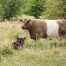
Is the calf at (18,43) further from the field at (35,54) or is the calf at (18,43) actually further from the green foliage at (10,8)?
the green foliage at (10,8)

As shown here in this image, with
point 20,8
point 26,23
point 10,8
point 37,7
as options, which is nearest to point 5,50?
point 26,23

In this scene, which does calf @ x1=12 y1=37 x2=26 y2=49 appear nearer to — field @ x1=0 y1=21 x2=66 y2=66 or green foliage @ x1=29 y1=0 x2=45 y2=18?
field @ x1=0 y1=21 x2=66 y2=66

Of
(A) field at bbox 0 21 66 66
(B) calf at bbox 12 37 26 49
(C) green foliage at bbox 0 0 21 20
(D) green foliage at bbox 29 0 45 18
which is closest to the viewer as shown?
(A) field at bbox 0 21 66 66

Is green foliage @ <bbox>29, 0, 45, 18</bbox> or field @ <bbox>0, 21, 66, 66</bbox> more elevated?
field @ <bbox>0, 21, 66, 66</bbox>

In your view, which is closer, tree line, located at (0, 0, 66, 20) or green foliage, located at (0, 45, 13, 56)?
green foliage, located at (0, 45, 13, 56)

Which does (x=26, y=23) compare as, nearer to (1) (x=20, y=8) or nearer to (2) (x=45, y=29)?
(2) (x=45, y=29)

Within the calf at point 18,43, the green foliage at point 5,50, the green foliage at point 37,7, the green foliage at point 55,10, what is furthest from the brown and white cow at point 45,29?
the green foliage at point 37,7

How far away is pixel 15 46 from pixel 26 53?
1.08 metres

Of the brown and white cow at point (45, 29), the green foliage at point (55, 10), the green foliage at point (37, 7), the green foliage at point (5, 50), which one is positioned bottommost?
the green foliage at point (37, 7)

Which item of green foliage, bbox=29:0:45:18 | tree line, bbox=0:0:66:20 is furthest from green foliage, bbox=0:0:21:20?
green foliage, bbox=29:0:45:18

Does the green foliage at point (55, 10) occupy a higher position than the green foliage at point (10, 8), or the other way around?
the green foliage at point (55, 10)

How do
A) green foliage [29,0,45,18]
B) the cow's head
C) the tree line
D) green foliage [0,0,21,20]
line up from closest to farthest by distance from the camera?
the cow's head < the tree line < green foliage [0,0,21,20] < green foliage [29,0,45,18]

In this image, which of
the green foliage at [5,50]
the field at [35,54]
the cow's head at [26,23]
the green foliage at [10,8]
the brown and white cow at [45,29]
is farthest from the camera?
the green foliage at [10,8]

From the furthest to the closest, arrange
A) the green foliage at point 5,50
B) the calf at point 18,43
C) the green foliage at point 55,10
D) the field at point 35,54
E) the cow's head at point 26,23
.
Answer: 1. the green foliage at point 55,10
2. the cow's head at point 26,23
3. the calf at point 18,43
4. the green foliage at point 5,50
5. the field at point 35,54
